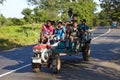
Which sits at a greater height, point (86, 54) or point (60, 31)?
point (60, 31)

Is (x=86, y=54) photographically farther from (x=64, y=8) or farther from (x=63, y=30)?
(x=64, y=8)

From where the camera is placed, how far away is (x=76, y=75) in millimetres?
12672

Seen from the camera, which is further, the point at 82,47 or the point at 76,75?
the point at 82,47

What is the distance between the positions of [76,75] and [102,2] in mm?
8906

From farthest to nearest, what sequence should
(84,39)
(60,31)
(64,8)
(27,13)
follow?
(64,8)
(27,13)
(84,39)
(60,31)

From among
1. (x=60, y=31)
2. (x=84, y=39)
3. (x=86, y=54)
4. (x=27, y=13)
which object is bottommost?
(x=86, y=54)

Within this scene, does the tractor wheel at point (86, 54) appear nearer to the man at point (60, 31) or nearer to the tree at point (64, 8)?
the man at point (60, 31)

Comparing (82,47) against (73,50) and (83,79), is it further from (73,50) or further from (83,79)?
(83,79)

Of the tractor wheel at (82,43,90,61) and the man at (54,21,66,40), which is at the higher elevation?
the man at (54,21,66,40)

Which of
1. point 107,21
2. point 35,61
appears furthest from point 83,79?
point 107,21

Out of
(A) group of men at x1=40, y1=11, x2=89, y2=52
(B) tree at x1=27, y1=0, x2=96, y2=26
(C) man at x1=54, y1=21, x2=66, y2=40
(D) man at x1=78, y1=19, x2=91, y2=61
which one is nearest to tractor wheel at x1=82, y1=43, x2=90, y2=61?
(D) man at x1=78, y1=19, x2=91, y2=61

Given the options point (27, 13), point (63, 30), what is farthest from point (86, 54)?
point (27, 13)

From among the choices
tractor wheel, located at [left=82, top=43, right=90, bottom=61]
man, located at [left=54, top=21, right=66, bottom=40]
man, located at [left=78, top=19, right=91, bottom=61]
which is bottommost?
tractor wheel, located at [left=82, top=43, right=90, bottom=61]

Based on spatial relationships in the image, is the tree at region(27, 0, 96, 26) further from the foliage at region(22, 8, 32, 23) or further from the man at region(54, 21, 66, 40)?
the man at region(54, 21, 66, 40)
